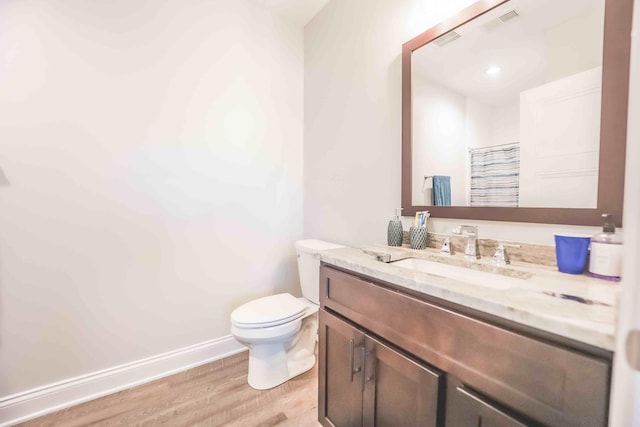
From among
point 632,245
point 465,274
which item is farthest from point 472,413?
point 632,245

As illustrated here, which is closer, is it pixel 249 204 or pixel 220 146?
pixel 220 146

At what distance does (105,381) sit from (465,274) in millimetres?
1994

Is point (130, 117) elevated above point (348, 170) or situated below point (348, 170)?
above

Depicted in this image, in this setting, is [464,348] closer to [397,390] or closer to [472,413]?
[472,413]

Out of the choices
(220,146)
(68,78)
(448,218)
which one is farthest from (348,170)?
(68,78)

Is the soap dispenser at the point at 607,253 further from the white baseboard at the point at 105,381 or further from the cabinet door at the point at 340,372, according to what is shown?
the white baseboard at the point at 105,381

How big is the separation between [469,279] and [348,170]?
41.5 inches

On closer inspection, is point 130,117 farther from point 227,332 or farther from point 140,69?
point 227,332

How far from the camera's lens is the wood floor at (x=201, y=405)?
132 centimetres

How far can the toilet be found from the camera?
57.3 inches

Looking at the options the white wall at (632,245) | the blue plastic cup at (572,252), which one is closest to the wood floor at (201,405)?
the blue plastic cup at (572,252)

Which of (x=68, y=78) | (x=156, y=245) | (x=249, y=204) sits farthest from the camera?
(x=249, y=204)

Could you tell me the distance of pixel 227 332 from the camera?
1.92 metres

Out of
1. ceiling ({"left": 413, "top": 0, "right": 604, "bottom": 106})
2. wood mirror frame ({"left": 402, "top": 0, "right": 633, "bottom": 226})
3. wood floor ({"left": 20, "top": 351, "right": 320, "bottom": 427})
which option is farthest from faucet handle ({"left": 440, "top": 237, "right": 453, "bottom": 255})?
wood floor ({"left": 20, "top": 351, "right": 320, "bottom": 427})
